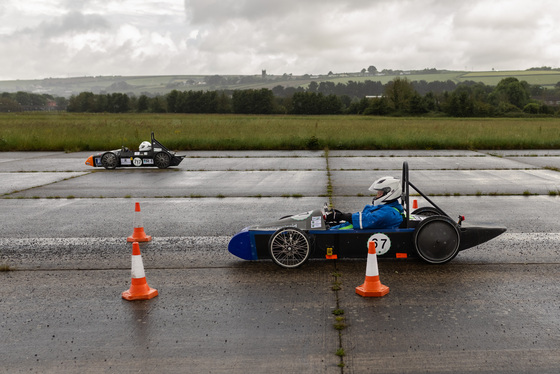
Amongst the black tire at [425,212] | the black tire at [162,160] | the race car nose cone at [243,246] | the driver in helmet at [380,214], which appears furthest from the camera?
the black tire at [162,160]

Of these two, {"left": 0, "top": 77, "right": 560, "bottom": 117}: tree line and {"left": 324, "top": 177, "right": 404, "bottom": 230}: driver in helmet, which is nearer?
{"left": 324, "top": 177, "right": 404, "bottom": 230}: driver in helmet

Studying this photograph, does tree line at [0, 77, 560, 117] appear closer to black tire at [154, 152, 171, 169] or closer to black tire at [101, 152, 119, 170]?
black tire at [154, 152, 171, 169]

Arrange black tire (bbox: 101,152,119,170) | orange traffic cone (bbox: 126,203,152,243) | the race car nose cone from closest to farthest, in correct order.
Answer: the race car nose cone < orange traffic cone (bbox: 126,203,152,243) < black tire (bbox: 101,152,119,170)

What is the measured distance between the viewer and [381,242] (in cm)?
642

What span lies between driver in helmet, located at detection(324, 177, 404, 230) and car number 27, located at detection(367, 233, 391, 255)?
12 cm

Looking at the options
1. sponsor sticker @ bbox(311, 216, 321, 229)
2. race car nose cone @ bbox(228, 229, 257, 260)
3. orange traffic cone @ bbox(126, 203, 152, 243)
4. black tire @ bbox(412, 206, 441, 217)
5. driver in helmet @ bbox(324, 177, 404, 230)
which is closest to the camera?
driver in helmet @ bbox(324, 177, 404, 230)

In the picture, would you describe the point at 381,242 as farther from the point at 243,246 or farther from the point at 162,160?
the point at 162,160

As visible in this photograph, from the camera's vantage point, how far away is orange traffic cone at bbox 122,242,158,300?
5547mm

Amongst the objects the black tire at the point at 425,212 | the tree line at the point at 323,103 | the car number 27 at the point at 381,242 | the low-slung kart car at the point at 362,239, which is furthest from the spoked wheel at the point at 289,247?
the tree line at the point at 323,103

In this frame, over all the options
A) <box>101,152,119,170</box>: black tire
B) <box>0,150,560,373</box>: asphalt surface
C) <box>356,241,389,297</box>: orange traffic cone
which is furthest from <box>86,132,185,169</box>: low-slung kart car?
<box>356,241,389,297</box>: orange traffic cone

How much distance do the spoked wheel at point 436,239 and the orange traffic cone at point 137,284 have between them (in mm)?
3487

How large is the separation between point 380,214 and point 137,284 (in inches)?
124

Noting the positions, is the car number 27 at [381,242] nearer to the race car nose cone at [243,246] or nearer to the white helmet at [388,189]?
the white helmet at [388,189]

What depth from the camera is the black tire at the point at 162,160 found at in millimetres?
17250
